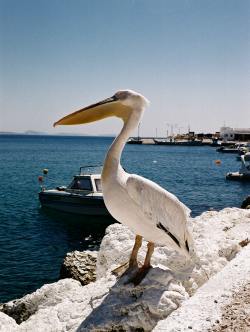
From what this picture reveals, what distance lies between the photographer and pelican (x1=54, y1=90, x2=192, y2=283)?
163 inches

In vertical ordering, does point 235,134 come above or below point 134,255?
above

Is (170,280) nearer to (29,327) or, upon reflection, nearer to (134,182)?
(134,182)

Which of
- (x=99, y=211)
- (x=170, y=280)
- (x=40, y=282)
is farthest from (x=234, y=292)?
(x=99, y=211)

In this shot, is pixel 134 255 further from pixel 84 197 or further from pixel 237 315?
pixel 84 197

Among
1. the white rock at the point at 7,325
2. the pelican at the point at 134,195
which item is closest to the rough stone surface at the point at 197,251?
A: the pelican at the point at 134,195

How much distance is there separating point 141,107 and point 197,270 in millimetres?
2267

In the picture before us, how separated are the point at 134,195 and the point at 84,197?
457 inches

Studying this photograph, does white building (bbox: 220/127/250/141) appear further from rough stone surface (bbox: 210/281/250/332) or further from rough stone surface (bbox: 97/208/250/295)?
rough stone surface (bbox: 210/281/250/332)

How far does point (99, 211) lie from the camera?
15.4 metres

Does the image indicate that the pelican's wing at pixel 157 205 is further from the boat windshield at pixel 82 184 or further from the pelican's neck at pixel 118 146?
the boat windshield at pixel 82 184

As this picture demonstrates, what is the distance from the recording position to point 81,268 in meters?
7.46

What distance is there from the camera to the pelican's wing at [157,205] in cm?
411

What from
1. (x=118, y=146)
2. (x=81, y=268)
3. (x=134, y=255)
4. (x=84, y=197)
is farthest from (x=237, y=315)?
(x=84, y=197)

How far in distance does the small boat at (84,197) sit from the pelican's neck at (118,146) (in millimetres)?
10876
